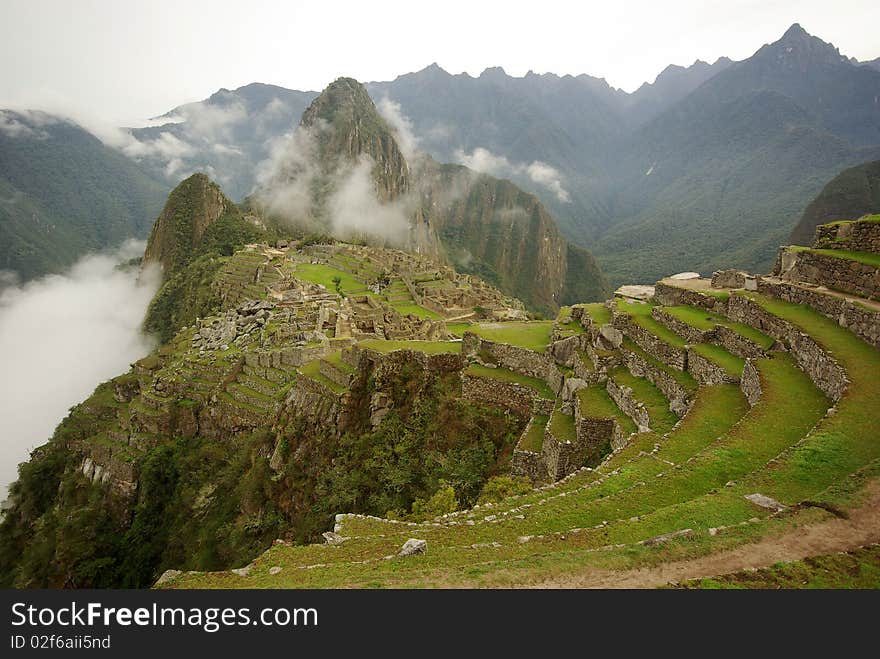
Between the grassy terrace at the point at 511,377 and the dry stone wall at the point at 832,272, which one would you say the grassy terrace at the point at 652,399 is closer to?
the grassy terrace at the point at 511,377

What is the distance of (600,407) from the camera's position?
1455cm

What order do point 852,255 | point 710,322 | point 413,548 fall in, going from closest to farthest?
1. point 413,548
2. point 852,255
3. point 710,322

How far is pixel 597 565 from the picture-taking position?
21.5 feet

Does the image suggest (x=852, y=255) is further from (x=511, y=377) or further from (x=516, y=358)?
(x=511, y=377)

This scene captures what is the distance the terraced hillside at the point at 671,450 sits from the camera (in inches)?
267

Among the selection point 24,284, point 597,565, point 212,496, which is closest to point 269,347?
point 212,496

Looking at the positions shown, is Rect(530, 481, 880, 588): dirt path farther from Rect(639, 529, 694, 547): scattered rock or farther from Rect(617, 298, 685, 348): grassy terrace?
Rect(617, 298, 685, 348): grassy terrace

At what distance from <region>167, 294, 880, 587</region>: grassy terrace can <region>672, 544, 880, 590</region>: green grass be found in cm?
85

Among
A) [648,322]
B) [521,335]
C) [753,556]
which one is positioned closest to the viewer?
[753,556]

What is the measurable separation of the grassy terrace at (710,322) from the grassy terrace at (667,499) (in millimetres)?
1936


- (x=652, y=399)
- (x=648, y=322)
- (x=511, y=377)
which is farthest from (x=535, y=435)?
(x=648, y=322)

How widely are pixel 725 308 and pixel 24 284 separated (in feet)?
603

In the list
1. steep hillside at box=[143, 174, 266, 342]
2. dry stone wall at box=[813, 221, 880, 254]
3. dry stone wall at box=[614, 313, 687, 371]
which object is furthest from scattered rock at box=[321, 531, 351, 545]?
steep hillside at box=[143, 174, 266, 342]

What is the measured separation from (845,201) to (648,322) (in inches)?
4383
